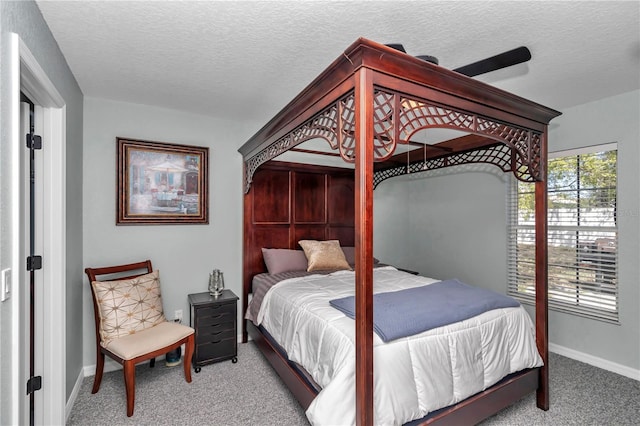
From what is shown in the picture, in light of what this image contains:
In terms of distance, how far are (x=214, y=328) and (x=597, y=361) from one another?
3.70 m

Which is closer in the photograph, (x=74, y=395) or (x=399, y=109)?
(x=399, y=109)

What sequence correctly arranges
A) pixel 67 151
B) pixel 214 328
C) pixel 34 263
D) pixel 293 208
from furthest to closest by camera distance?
pixel 293 208 < pixel 214 328 < pixel 67 151 < pixel 34 263

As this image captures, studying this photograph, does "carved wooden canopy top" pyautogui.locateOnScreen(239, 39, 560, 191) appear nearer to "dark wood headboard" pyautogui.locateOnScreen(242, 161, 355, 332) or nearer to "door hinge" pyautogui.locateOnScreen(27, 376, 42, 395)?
"dark wood headboard" pyautogui.locateOnScreen(242, 161, 355, 332)

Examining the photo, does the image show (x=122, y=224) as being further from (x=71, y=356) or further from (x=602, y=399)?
(x=602, y=399)

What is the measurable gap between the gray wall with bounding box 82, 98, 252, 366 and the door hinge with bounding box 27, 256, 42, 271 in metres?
0.93

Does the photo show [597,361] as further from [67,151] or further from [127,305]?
[67,151]

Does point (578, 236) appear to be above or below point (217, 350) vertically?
above

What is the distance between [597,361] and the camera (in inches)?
118

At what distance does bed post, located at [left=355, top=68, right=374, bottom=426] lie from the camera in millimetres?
1478

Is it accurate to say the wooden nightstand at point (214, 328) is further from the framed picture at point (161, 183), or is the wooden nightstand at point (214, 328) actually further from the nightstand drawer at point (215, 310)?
the framed picture at point (161, 183)

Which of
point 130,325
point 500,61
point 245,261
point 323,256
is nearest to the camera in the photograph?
point 500,61

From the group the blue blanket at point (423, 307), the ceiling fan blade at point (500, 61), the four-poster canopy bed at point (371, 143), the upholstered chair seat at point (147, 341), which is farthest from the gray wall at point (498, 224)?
the upholstered chair seat at point (147, 341)

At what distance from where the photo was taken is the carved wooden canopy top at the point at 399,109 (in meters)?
1.53

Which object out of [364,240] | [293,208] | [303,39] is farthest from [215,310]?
[303,39]
